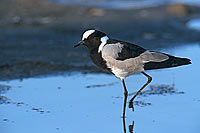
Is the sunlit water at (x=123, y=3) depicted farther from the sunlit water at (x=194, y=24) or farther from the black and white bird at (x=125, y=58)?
the black and white bird at (x=125, y=58)

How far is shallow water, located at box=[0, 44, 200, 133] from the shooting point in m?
4.42

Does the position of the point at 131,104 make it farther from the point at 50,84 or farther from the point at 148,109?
the point at 50,84

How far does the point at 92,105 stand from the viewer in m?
5.06

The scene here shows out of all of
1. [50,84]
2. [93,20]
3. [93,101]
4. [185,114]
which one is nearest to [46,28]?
[93,20]

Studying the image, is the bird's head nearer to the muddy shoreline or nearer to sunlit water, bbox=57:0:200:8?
the muddy shoreline

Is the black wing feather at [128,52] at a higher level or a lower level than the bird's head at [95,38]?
lower

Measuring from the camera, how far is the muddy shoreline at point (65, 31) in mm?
7023

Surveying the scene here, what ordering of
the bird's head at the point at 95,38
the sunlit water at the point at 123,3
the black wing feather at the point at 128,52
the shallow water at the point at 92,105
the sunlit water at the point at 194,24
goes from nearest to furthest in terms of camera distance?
the shallow water at the point at 92,105, the black wing feather at the point at 128,52, the bird's head at the point at 95,38, the sunlit water at the point at 194,24, the sunlit water at the point at 123,3

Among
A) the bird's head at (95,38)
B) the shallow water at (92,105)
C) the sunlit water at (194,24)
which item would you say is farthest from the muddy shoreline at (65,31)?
the bird's head at (95,38)

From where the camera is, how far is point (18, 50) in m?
7.77

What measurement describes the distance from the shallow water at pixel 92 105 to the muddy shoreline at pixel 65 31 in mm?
678

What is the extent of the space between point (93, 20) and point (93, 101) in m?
4.95

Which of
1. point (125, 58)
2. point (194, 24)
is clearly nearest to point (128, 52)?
point (125, 58)

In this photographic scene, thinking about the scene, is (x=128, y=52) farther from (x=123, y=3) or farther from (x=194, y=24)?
(x=123, y=3)
